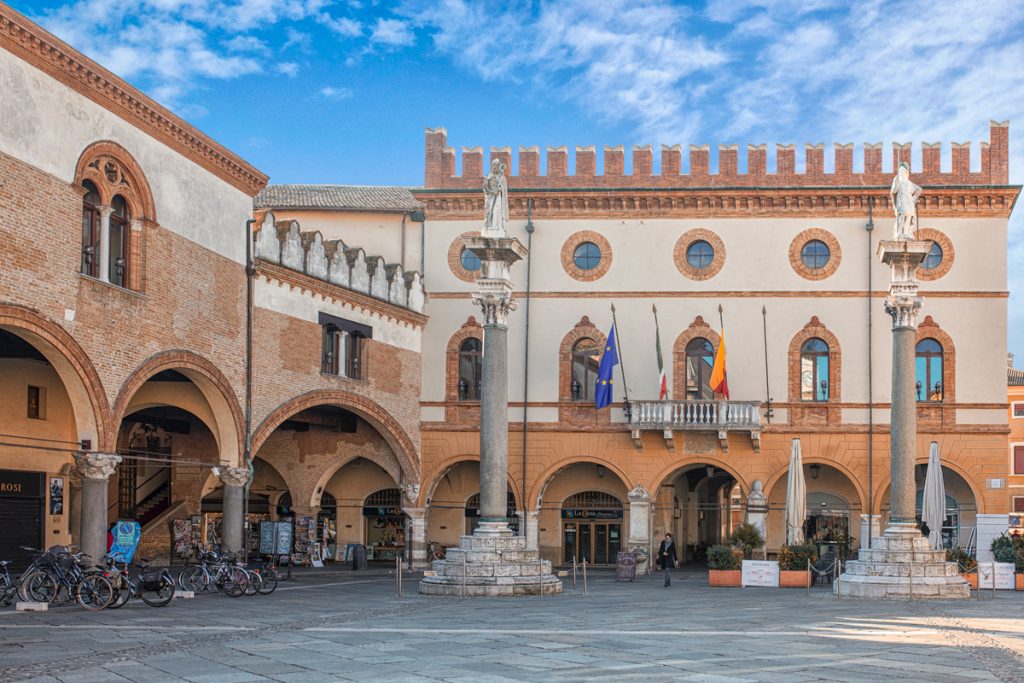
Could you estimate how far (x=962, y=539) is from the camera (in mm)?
32656

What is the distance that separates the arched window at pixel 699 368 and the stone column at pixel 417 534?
7.69 m

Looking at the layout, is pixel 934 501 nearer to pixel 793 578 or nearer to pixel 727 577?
pixel 793 578

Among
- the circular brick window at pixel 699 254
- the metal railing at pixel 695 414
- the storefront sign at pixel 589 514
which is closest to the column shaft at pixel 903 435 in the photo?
the metal railing at pixel 695 414

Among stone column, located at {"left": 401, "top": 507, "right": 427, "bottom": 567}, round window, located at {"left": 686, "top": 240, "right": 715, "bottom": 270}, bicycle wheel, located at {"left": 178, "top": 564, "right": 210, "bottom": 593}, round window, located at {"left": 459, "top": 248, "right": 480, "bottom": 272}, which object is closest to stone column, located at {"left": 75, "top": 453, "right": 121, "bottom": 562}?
bicycle wheel, located at {"left": 178, "top": 564, "right": 210, "bottom": 593}

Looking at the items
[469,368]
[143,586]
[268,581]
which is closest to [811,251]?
[469,368]

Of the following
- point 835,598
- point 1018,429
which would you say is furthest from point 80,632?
point 1018,429

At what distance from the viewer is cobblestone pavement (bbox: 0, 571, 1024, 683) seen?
40.4ft

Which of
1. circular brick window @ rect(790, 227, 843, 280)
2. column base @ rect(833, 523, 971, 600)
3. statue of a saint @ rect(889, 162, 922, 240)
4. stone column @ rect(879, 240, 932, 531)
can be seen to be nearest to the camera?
column base @ rect(833, 523, 971, 600)

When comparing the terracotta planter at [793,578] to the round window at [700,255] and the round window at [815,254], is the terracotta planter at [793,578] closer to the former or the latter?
the round window at [815,254]

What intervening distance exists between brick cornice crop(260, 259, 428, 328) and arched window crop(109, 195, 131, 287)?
13.7 feet

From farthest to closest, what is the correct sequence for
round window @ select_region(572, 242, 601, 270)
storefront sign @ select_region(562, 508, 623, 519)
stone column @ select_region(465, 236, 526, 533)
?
storefront sign @ select_region(562, 508, 623, 519)
round window @ select_region(572, 242, 601, 270)
stone column @ select_region(465, 236, 526, 533)

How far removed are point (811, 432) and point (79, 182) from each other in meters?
19.5

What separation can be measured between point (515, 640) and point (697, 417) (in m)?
18.3

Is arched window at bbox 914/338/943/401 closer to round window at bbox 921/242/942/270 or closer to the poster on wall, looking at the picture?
round window at bbox 921/242/942/270
